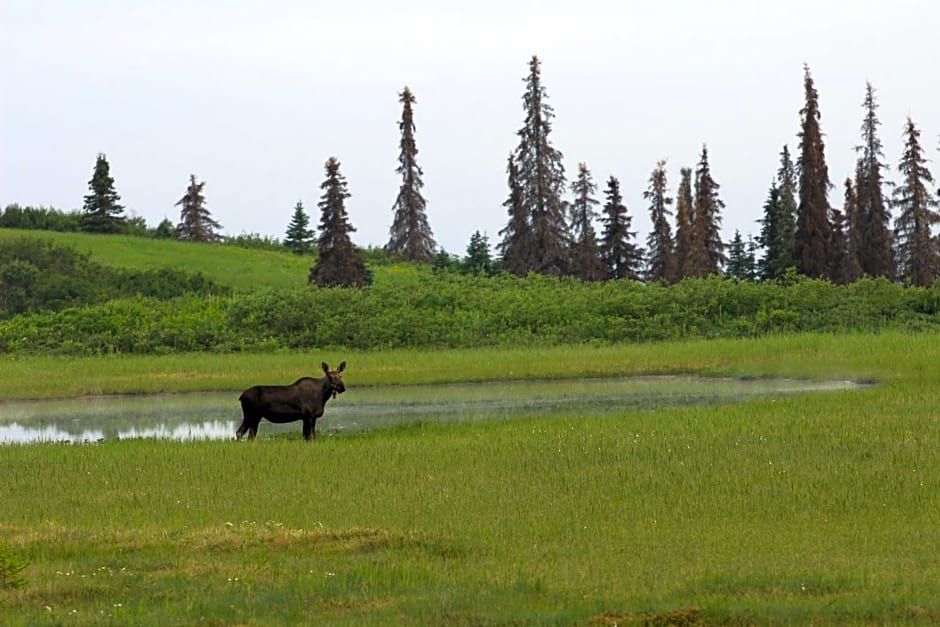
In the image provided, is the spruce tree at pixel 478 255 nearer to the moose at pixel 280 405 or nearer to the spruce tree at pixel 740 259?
the spruce tree at pixel 740 259

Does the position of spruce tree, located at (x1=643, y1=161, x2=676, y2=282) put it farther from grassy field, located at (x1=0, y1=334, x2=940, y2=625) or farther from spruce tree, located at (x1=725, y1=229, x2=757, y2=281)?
grassy field, located at (x1=0, y1=334, x2=940, y2=625)

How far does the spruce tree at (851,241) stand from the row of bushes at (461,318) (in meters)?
20.5

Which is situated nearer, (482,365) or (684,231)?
(482,365)

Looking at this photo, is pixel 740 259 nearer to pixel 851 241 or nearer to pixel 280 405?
pixel 851 241

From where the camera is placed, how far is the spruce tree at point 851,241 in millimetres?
74062

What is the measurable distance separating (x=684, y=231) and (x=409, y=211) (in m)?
17.7

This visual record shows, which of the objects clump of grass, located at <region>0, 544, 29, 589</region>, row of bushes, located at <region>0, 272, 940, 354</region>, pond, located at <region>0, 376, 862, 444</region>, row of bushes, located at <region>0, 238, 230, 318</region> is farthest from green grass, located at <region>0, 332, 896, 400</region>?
clump of grass, located at <region>0, 544, 29, 589</region>

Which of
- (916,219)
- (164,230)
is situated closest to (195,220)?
(164,230)

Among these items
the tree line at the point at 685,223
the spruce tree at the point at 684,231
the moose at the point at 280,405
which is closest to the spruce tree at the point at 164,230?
the tree line at the point at 685,223

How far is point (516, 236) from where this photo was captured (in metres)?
79.4

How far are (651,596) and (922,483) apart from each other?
22.6 feet

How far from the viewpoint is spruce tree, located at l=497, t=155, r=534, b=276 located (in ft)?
257

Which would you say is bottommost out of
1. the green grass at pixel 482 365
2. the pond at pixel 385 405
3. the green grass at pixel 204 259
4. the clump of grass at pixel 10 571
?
the clump of grass at pixel 10 571

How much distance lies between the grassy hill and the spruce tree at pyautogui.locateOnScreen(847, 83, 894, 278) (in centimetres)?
3310
